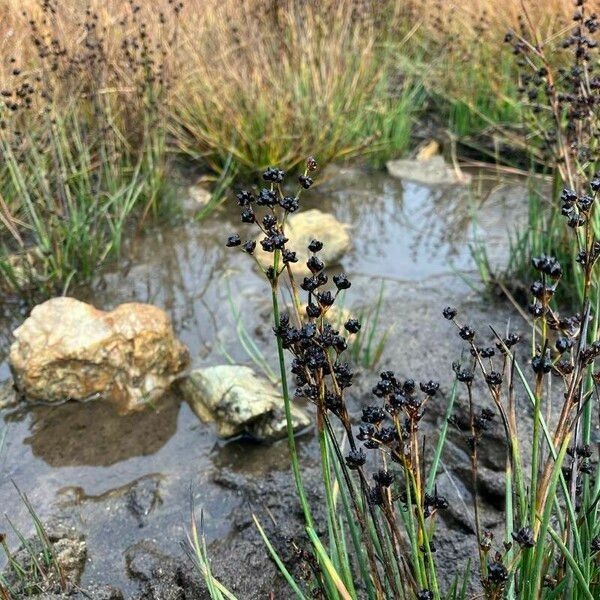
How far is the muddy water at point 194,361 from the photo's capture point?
2412 mm

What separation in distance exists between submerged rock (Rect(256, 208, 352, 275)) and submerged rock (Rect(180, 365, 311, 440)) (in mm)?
1223

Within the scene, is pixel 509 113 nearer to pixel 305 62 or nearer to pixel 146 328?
pixel 305 62

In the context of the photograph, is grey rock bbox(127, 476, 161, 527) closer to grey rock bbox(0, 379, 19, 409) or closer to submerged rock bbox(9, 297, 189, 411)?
submerged rock bbox(9, 297, 189, 411)

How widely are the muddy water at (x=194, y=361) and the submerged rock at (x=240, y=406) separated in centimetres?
6

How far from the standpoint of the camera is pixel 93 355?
297cm

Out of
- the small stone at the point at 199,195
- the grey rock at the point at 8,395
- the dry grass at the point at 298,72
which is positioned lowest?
the grey rock at the point at 8,395

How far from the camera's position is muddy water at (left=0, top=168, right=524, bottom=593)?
2412 millimetres

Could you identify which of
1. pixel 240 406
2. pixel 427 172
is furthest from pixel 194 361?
pixel 427 172

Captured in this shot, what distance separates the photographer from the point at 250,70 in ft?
16.7

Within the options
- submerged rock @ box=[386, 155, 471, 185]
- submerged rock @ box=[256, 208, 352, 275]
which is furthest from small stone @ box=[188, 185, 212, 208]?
submerged rock @ box=[386, 155, 471, 185]

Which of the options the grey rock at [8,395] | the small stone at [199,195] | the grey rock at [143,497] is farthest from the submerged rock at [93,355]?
the small stone at [199,195]

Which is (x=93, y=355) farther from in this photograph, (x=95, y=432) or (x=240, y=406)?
(x=240, y=406)

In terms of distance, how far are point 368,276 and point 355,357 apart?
904 mm

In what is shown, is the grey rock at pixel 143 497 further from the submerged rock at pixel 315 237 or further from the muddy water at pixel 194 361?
the submerged rock at pixel 315 237
